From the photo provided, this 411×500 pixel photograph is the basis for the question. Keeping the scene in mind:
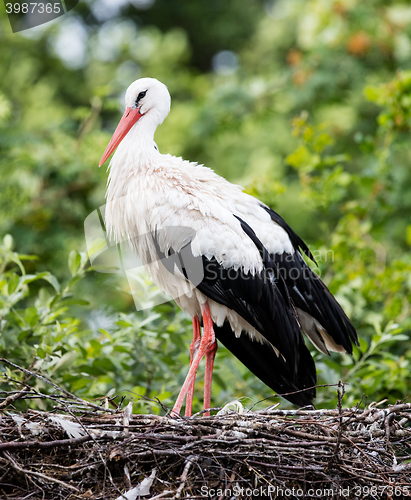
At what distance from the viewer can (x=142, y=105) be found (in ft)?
11.6

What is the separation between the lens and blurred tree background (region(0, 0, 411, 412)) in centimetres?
377

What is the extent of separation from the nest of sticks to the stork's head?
1.76 metres

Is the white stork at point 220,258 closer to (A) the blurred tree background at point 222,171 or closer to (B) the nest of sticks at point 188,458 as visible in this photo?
(A) the blurred tree background at point 222,171

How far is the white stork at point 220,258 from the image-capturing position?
10.3ft

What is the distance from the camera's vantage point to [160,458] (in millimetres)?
2371

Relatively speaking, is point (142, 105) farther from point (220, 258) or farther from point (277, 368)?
point (277, 368)

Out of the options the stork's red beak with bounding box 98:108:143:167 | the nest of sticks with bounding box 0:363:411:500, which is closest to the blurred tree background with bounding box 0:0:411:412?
the nest of sticks with bounding box 0:363:411:500

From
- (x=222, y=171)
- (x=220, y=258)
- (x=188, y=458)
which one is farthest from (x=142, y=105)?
(x=222, y=171)

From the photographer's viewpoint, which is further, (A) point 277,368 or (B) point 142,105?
(B) point 142,105

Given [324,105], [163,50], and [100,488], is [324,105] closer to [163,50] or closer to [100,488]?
[163,50]

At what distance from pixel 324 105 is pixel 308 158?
242 centimetres

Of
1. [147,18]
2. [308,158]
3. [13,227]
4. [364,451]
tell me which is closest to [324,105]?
[308,158]

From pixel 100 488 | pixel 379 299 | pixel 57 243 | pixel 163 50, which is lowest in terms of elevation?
pixel 379 299

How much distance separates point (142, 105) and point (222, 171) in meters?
4.51
